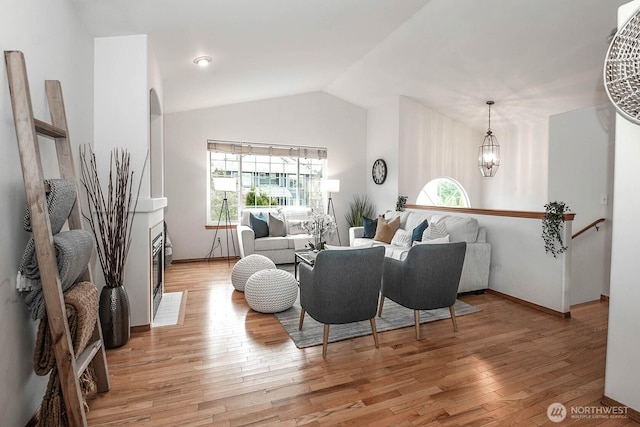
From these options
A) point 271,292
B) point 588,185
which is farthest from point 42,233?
point 588,185

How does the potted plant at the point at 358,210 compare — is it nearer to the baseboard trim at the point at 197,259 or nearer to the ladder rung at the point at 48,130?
the baseboard trim at the point at 197,259

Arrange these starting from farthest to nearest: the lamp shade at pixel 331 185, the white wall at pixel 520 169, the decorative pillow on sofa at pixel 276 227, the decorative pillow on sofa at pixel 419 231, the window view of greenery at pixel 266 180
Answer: the lamp shade at pixel 331 185 < the window view of greenery at pixel 266 180 < the white wall at pixel 520 169 < the decorative pillow on sofa at pixel 276 227 < the decorative pillow on sofa at pixel 419 231

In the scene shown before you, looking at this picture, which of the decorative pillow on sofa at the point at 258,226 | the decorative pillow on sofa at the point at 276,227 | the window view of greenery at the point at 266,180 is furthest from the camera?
the window view of greenery at the point at 266,180

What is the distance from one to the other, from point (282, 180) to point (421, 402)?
16.5ft

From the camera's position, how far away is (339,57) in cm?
464

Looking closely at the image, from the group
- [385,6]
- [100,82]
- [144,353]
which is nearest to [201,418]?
[144,353]

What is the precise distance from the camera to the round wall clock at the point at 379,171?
6.24m

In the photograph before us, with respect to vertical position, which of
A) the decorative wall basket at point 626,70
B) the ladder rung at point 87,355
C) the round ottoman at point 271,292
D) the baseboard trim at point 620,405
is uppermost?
the decorative wall basket at point 626,70

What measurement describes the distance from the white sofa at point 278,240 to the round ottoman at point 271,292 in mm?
1804

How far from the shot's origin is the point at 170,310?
3373 mm

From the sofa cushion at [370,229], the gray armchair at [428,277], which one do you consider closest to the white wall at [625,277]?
the gray armchair at [428,277]

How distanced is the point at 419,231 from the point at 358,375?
2563 millimetres

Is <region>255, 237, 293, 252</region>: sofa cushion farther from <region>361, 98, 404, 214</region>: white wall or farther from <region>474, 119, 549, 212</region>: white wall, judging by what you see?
<region>474, 119, 549, 212</region>: white wall

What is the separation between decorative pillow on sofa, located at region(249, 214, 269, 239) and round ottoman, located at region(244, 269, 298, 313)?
6.66 ft
